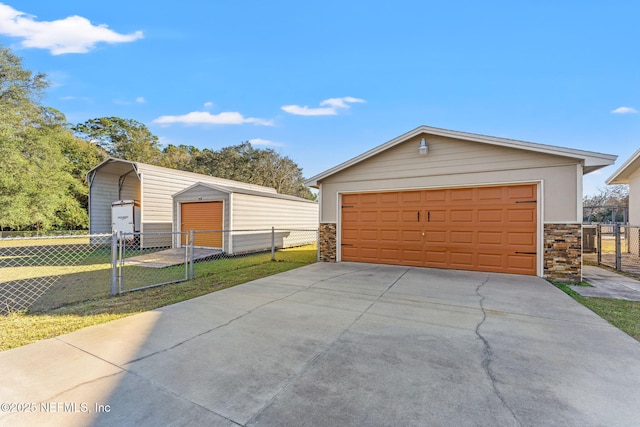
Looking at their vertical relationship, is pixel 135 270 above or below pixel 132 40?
below

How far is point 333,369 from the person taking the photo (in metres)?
2.55

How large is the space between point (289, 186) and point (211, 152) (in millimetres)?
9508

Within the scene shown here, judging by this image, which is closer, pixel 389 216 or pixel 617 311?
pixel 617 311

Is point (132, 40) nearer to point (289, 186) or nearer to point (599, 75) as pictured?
point (599, 75)

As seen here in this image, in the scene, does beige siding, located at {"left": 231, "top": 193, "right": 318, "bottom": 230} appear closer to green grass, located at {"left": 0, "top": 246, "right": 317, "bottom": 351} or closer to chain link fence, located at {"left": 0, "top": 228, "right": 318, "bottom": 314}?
chain link fence, located at {"left": 0, "top": 228, "right": 318, "bottom": 314}

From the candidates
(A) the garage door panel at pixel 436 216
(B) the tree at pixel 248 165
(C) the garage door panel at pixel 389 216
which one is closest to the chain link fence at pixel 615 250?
(A) the garage door panel at pixel 436 216

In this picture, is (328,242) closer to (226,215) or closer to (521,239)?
(226,215)

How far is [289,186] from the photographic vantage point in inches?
1298

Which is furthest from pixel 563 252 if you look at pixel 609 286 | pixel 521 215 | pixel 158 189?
pixel 158 189

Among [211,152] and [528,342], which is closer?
[528,342]

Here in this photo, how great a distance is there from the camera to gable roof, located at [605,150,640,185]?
29.2ft

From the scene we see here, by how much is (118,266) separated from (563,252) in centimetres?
1119

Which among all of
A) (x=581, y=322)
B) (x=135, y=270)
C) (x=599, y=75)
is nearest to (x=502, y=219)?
(x=581, y=322)

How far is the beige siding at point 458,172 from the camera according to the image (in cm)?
633
